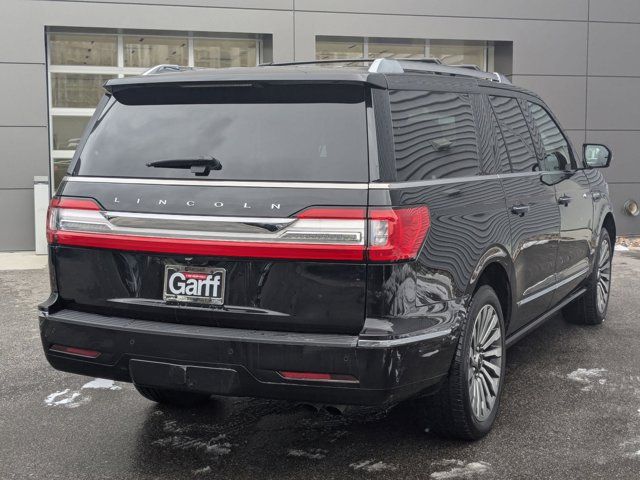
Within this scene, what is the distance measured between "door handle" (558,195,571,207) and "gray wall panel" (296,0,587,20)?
7.83 m

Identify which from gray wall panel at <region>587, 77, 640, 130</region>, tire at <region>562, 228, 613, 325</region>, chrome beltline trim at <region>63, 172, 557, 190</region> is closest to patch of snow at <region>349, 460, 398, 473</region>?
chrome beltline trim at <region>63, 172, 557, 190</region>

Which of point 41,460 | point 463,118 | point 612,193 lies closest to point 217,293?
point 41,460

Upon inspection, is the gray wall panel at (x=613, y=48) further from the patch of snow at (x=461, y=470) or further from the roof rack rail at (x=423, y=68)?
the patch of snow at (x=461, y=470)

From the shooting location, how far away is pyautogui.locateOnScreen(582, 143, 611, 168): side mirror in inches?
236

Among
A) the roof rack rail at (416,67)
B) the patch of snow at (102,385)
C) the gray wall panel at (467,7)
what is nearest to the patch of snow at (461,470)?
the roof rack rail at (416,67)

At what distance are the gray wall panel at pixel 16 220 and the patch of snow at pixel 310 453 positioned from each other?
884 cm

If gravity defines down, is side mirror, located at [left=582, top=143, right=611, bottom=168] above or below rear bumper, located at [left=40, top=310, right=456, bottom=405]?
above

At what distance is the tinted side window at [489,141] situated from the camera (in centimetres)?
424

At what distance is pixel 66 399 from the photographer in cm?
478

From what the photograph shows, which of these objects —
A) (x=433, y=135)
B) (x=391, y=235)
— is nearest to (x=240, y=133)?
(x=391, y=235)

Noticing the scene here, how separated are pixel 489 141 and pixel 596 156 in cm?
205

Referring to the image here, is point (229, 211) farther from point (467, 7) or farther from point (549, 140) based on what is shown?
point (467, 7)

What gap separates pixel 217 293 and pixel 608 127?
37.7ft

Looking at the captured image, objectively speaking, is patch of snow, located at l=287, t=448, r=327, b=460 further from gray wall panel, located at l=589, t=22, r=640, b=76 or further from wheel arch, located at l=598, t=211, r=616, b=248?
gray wall panel, located at l=589, t=22, r=640, b=76
